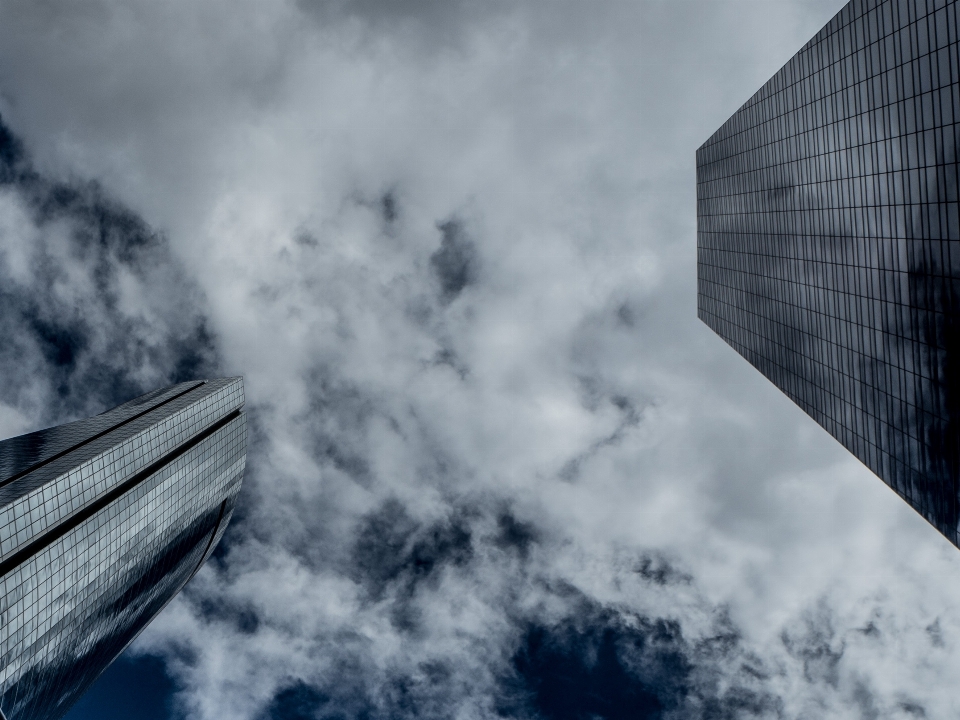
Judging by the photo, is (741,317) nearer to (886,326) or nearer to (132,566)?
(886,326)

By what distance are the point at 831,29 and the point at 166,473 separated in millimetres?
149657

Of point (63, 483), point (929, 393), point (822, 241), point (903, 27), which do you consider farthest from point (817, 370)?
point (63, 483)

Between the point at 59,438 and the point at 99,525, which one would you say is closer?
the point at 99,525

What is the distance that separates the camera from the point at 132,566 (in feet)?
411

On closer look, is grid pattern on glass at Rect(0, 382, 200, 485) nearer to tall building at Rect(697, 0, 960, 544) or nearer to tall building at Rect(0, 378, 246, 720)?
tall building at Rect(0, 378, 246, 720)

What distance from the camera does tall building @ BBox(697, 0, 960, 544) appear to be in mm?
46844

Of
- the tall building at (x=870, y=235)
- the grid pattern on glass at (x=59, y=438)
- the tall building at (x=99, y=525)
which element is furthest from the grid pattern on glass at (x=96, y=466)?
the tall building at (x=870, y=235)

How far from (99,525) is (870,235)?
441 feet

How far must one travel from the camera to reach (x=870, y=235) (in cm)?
5728

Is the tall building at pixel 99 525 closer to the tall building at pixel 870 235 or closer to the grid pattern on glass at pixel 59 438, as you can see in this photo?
the grid pattern on glass at pixel 59 438

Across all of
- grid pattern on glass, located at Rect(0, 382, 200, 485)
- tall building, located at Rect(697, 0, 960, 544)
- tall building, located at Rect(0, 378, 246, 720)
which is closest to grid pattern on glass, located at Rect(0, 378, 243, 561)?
tall building, located at Rect(0, 378, 246, 720)

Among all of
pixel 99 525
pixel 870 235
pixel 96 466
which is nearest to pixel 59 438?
pixel 96 466

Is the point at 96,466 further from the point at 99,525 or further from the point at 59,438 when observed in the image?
the point at 59,438

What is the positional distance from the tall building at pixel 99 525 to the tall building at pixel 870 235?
122m
